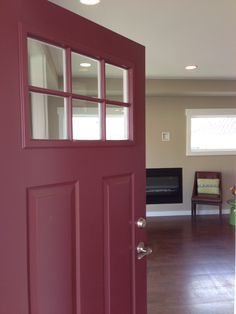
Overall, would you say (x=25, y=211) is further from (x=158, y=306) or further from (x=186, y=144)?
(x=186, y=144)

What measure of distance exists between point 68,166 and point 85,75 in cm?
41

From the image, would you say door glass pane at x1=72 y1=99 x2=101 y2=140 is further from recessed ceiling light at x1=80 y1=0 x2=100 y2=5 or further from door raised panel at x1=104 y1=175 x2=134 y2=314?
recessed ceiling light at x1=80 y1=0 x2=100 y2=5

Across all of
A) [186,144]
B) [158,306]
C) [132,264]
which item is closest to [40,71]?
[132,264]

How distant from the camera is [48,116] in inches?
50.7

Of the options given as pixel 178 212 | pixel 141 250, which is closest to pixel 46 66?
pixel 141 250

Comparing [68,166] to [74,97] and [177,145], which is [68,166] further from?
[177,145]

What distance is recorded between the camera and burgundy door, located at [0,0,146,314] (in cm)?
107

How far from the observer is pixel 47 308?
4.04ft

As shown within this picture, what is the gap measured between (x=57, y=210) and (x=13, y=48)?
60cm

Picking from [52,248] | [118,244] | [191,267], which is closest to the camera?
[52,248]

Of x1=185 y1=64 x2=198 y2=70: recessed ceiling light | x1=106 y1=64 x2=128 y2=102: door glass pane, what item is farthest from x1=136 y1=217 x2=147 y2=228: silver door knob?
x1=185 y1=64 x2=198 y2=70: recessed ceiling light

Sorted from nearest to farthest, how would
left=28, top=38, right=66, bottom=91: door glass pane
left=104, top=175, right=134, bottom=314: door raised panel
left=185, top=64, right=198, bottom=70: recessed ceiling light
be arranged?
1. left=28, top=38, right=66, bottom=91: door glass pane
2. left=104, top=175, right=134, bottom=314: door raised panel
3. left=185, top=64, right=198, bottom=70: recessed ceiling light

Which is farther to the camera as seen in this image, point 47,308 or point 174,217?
point 174,217

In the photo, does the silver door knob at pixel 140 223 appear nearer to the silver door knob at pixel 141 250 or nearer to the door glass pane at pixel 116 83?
the silver door knob at pixel 141 250
